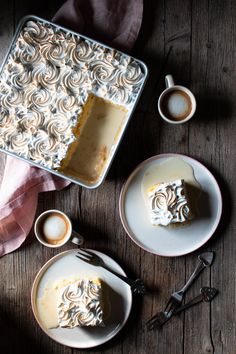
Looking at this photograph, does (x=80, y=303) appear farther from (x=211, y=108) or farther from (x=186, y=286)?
(x=211, y=108)

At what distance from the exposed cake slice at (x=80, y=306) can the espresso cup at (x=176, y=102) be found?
0.74 meters

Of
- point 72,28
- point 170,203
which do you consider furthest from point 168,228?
point 72,28

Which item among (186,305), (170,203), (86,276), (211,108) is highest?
(211,108)

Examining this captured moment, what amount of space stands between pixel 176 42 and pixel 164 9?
144 mm

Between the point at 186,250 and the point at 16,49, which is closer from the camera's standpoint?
the point at 16,49

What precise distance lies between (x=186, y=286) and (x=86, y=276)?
410 millimetres

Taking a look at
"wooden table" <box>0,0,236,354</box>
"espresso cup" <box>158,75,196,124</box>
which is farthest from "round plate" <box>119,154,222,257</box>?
"espresso cup" <box>158,75,196,124</box>

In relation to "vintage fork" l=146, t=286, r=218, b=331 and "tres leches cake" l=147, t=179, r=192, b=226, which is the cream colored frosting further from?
"vintage fork" l=146, t=286, r=218, b=331

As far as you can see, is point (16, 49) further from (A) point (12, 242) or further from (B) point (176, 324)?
(B) point (176, 324)

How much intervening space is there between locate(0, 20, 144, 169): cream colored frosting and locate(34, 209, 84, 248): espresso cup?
9.6 inches

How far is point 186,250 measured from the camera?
2090mm

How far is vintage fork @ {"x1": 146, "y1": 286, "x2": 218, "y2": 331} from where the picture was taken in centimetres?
212

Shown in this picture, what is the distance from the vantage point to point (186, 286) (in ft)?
6.93

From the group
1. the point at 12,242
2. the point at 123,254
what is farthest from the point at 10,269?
the point at 123,254
